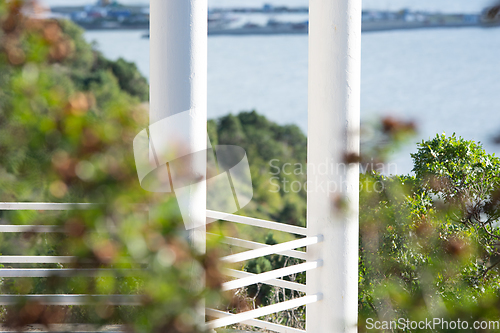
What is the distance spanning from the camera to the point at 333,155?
3.95 metres

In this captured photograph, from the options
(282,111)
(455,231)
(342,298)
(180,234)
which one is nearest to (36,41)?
(180,234)

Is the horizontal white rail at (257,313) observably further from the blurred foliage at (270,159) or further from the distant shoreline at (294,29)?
the distant shoreline at (294,29)

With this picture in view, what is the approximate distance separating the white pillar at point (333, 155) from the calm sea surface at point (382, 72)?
2381cm

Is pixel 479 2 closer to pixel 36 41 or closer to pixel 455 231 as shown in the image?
pixel 36 41

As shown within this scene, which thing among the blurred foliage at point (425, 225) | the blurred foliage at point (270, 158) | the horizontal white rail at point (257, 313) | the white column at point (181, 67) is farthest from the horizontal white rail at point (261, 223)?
the blurred foliage at point (270, 158)

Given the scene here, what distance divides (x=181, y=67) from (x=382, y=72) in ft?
90.3

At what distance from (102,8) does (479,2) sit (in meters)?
27.6

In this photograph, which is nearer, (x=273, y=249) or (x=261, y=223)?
(x=273, y=249)

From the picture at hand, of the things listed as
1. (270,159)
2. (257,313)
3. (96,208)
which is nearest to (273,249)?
(257,313)

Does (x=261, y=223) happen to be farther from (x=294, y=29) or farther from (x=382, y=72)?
(x=294, y=29)

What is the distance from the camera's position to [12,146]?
1.20m

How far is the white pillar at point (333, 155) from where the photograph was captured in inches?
154

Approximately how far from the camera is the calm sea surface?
27672 millimetres

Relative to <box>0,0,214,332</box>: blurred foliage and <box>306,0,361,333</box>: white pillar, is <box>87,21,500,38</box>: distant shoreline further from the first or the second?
<box>0,0,214,332</box>: blurred foliage
